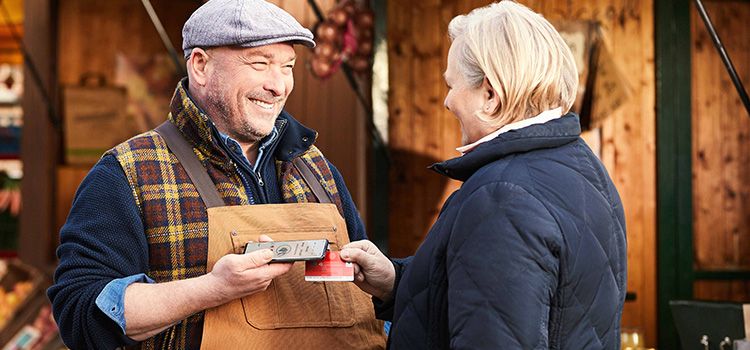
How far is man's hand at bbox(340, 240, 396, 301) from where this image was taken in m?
2.38

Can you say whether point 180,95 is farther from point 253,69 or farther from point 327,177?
point 327,177

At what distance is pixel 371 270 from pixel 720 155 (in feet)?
13.7

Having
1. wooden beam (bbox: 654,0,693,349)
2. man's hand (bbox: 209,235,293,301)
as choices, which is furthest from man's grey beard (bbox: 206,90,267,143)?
wooden beam (bbox: 654,0,693,349)

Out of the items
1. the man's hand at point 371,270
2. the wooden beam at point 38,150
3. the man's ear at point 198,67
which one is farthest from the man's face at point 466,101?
the wooden beam at point 38,150

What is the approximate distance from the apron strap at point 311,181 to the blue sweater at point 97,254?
498mm

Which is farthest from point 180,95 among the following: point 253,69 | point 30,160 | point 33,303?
point 30,160

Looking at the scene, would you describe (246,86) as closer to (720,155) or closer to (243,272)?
(243,272)

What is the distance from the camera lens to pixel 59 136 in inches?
299

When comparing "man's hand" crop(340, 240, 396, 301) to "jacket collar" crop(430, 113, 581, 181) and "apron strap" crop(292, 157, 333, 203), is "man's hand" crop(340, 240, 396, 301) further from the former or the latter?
"jacket collar" crop(430, 113, 581, 181)

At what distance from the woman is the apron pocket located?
43 cm

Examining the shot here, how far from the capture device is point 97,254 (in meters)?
2.24

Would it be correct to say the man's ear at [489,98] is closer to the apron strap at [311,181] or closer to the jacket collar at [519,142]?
the jacket collar at [519,142]

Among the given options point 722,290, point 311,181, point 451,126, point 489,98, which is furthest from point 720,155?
point 489,98

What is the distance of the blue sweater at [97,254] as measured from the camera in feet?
7.32
